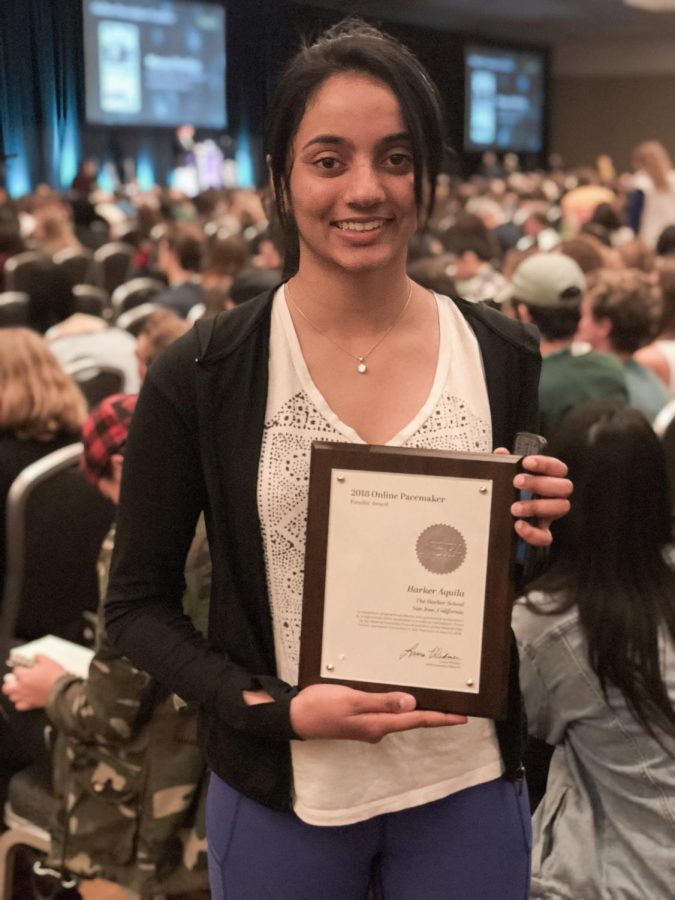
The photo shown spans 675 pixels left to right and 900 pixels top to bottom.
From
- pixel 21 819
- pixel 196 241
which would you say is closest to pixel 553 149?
pixel 196 241

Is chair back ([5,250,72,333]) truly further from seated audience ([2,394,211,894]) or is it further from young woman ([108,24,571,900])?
young woman ([108,24,571,900])

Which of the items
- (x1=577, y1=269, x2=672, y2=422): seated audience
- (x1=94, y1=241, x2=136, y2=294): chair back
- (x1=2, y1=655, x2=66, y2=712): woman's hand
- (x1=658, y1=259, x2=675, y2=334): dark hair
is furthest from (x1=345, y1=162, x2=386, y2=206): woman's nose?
(x1=94, y1=241, x2=136, y2=294): chair back

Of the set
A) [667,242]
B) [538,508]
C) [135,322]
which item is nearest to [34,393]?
[538,508]

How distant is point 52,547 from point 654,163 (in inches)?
270

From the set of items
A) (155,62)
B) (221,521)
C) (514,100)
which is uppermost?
(514,100)

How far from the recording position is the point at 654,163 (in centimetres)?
816

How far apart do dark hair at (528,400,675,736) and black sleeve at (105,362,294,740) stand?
2.17 ft

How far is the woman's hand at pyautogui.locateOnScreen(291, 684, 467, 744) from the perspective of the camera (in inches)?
39.5

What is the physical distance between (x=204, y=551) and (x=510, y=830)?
596 mm

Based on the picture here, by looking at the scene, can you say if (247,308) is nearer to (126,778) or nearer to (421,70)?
(421,70)

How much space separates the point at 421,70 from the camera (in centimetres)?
108

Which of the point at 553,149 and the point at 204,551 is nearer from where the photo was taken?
the point at 204,551

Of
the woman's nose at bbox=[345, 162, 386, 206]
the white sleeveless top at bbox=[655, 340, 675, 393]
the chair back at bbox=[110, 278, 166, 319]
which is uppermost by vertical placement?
the woman's nose at bbox=[345, 162, 386, 206]

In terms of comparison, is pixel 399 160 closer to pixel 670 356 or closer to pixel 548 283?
pixel 548 283
